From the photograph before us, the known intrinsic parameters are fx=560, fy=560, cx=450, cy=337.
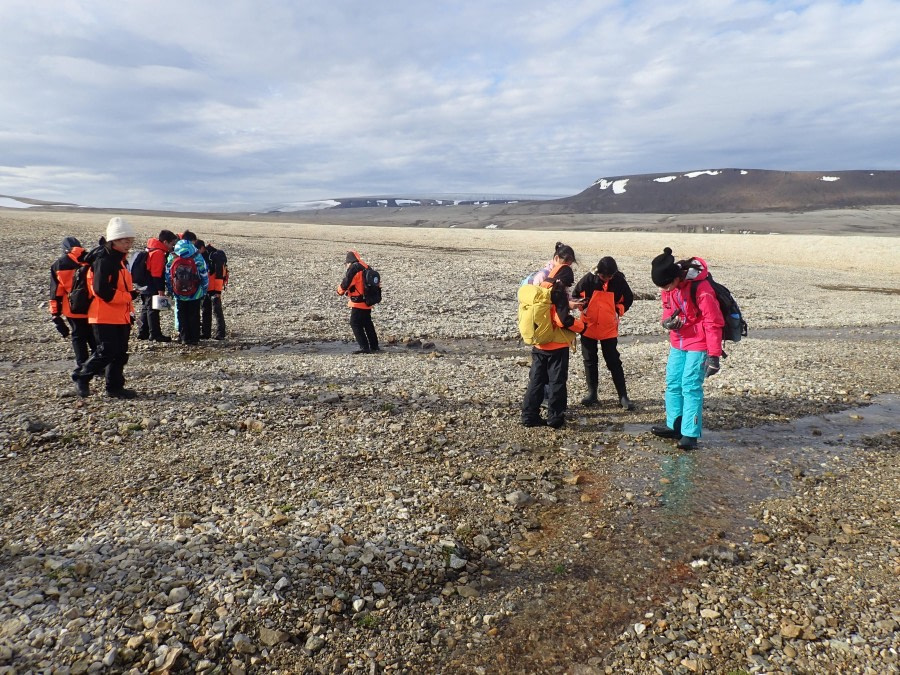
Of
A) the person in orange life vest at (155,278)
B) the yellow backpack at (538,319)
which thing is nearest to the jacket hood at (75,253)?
the person in orange life vest at (155,278)

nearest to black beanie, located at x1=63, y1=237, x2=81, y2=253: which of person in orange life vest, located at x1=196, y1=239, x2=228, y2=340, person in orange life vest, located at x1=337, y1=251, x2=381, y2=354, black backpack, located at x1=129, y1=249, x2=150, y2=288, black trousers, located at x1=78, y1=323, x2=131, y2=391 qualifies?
black trousers, located at x1=78, y1=323, x2=131, y2=391

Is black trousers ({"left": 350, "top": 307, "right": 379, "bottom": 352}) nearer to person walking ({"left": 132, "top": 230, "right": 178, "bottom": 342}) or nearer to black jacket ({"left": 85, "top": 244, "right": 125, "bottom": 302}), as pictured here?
person walking ({"left": 132, "top": 230, "right": 178, "bottom": 342})

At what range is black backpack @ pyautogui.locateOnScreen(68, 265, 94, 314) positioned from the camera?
765 cm

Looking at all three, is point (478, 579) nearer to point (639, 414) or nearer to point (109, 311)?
point (639, 414)

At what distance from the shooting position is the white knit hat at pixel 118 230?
7.31m

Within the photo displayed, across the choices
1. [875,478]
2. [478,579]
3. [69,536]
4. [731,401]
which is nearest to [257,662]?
[478,579]

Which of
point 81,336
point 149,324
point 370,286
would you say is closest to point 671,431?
point 370,286

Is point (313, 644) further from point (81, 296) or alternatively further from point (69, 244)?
point (69, 244)

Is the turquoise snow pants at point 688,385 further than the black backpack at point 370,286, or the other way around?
the black backpack at point 370,286

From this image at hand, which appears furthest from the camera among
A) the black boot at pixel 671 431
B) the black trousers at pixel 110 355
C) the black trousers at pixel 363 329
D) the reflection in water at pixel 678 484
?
the black trousers at pixel 363 329

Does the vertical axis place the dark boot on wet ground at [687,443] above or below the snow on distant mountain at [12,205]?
below

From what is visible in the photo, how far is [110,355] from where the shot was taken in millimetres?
7738

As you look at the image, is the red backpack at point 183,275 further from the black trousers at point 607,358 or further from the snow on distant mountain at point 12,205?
the snow on distant mountain at point 12,205

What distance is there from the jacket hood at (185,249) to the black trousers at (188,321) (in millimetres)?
1018
